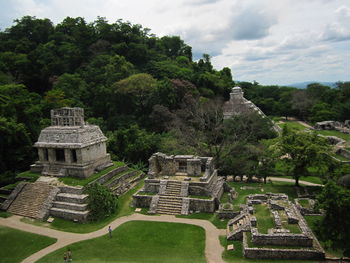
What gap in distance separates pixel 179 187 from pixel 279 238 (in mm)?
8837

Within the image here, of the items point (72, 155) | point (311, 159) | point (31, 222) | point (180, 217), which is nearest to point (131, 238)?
point (180, 217)

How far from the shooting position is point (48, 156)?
2428 cm

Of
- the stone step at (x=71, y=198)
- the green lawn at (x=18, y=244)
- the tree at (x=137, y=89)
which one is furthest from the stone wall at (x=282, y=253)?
the tree at (x=137, y=89)

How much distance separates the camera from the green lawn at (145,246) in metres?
15.0

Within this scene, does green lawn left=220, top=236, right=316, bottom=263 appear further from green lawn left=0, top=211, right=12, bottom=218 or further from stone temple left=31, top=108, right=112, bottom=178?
green lawn left=0, top=211, right=12, bottom=218

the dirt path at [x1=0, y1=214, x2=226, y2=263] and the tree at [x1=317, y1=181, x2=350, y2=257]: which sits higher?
the tree at [x1=317, y1=181, x2=350, y2=257]

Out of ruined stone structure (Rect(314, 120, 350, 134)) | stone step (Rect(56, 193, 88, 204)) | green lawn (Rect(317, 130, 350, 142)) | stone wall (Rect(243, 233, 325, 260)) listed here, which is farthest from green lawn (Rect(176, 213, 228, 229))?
ruined stone structure (Rect(314, 120, 350, 134))

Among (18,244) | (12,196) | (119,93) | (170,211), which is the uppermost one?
(119,93)

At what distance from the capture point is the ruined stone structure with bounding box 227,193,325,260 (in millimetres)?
13984

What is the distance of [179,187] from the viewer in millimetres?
21719

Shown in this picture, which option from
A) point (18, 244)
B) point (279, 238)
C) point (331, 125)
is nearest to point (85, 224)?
point (18, 244)

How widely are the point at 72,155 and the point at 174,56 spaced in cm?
5025

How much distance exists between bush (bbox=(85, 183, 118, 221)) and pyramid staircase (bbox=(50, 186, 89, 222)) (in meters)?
0.42

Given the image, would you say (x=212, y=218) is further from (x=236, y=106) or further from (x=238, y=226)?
(x=236, y=106)
